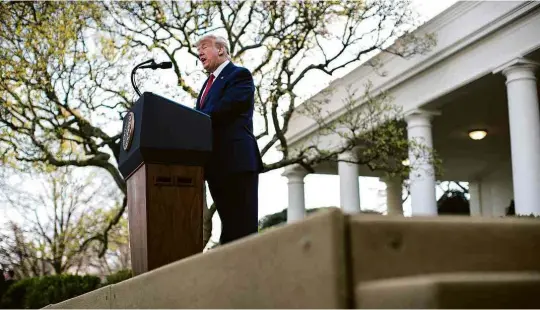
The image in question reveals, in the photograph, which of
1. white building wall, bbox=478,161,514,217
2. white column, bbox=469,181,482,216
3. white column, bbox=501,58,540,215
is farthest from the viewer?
white column, bbox=469,181,482,216

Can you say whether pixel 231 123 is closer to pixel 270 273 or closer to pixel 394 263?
pixel 270 273

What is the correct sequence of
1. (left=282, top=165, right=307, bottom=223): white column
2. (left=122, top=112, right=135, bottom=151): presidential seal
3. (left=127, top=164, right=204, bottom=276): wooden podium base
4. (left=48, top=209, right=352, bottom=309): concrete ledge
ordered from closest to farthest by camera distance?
(left=48, top=209, right=352, bottom=309): concrete ledge → (left=127, top=164, right=204, bottom=276): wooden podium base → (left=122, top=112, right=135, bottom=151): presidential seal → (left=282, top=165, right=307, bottom=223): white column

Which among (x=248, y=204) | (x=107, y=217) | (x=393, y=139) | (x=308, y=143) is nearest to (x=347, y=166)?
(x=308, y=143)

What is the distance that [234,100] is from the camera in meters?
4.25

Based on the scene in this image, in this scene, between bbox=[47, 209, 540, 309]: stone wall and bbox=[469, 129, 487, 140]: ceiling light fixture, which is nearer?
bbox=[47, 209, 540, 309]: stone wall

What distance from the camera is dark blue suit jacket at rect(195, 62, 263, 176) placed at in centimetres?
422

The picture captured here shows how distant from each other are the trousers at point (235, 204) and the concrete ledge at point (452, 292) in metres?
2.58

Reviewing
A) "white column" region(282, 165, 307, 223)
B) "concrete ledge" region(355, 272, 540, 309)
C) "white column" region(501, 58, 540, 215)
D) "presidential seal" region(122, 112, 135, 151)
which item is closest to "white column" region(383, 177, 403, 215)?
"white column" region(282, 165, 307, 223)

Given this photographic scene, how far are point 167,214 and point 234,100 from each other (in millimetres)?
885

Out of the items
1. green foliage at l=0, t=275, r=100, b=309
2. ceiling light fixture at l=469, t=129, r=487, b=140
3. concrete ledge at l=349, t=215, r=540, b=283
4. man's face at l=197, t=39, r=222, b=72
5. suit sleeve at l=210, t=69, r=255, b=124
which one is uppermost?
ceiling light fixture at l=469, t=129, r=487, b=140

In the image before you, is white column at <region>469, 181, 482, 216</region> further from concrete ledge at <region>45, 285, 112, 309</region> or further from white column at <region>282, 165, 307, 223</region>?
concrete ledge at <region>45, 285, 112, 309</region>

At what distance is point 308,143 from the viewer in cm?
2030

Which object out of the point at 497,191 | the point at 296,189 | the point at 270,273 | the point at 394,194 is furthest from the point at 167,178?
the point at 497,191

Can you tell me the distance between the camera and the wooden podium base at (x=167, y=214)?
12.3ft
